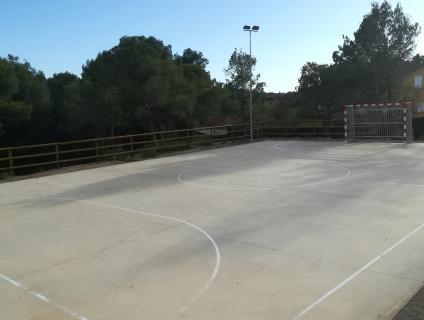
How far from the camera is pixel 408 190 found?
9.57 meters

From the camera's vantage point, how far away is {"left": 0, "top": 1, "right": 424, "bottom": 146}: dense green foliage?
28938 millimetres

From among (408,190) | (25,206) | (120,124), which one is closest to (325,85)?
(120,124)

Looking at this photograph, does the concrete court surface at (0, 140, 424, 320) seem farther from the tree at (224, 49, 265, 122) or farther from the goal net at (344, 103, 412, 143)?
the tree at (224, 49, 265, 122)

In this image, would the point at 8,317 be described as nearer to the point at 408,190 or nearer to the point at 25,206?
the point at 25,206

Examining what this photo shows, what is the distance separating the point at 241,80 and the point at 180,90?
3955 millimetres

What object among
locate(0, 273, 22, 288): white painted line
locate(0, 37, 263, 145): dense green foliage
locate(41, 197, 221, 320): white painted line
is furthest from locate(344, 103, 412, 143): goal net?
locate(0, 273, 22, 288): white painted line

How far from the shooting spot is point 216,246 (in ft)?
20.7

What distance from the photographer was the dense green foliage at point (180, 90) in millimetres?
28938

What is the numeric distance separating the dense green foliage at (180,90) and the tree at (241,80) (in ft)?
0.21

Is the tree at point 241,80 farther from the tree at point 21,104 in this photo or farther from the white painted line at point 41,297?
the white painted line at point 41,297

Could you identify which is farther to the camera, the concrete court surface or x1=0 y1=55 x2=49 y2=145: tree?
x1=0 y1=55 x2=49 y2=145: tree

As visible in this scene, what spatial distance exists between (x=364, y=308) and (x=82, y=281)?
3.00 metres

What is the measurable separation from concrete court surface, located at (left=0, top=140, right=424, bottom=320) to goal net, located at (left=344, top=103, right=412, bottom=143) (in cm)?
869

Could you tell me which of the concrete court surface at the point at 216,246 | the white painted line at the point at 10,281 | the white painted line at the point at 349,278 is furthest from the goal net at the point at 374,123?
the white painted line at the point at 10,281
